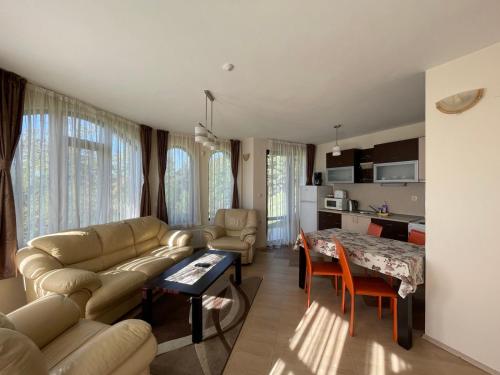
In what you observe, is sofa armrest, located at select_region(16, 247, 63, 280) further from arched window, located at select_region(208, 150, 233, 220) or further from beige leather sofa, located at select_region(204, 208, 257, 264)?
arched window, located at select_region(208, 150, 233, 220)

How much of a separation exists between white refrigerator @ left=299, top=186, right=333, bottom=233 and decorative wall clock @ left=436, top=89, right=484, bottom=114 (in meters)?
3.06

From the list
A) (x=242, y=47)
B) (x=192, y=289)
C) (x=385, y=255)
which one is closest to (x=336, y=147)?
(x=385, y=255)

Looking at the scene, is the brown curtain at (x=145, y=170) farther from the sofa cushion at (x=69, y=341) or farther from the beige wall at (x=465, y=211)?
the beige wall at (x=465, y=211)

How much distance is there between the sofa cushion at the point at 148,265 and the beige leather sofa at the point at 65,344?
95 cm

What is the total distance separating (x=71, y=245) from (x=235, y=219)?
2.68 meters

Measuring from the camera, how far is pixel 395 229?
3.41 metres

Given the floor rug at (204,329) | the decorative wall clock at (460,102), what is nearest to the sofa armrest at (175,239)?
the floor rug at (204,329)

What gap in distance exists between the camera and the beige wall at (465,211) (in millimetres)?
1559

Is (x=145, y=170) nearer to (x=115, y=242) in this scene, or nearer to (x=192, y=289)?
(x=115, y=242)

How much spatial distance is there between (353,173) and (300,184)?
1309 mm

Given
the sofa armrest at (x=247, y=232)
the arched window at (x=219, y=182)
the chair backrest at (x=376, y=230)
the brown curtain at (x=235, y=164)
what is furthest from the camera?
the brown curtain at (x=235, y=164)

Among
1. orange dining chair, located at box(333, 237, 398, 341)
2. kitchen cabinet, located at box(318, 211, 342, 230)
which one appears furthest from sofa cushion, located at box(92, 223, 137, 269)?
kitchen cabinet, located at box(318, 211, 342, 230)

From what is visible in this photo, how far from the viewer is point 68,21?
1354 millimetres

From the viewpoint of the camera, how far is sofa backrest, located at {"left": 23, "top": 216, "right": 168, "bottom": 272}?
84.1 inches
